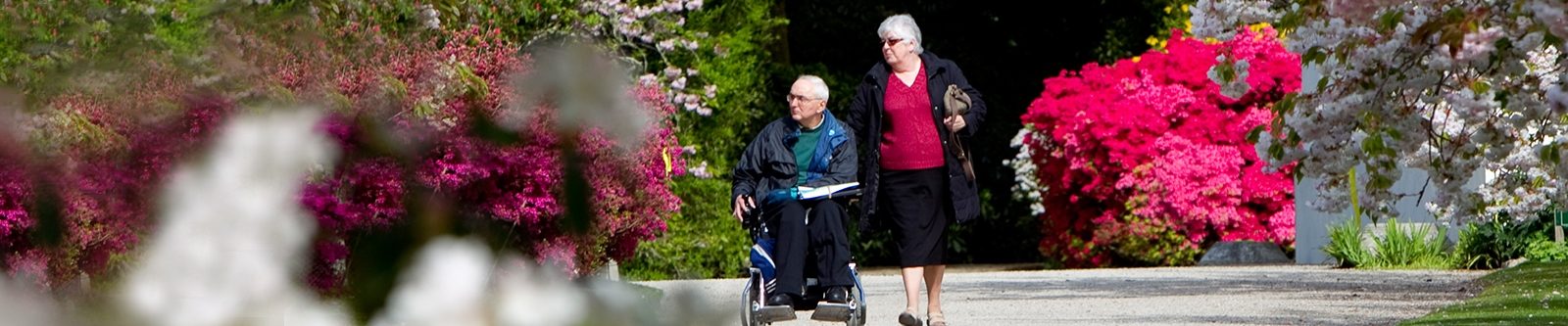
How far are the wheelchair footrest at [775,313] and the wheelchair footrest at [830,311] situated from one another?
8cm

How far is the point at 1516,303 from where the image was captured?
9094 mm

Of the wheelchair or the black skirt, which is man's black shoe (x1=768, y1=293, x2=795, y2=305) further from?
the black skirt

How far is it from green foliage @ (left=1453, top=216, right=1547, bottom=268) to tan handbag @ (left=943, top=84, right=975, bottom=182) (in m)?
7.58

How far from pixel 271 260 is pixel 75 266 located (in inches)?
7.6

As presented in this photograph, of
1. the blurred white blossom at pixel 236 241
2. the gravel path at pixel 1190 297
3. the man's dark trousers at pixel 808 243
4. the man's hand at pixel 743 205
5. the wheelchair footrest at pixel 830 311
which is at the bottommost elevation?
the gravel path at pixel 1190 297

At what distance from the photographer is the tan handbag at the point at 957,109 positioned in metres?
8.19

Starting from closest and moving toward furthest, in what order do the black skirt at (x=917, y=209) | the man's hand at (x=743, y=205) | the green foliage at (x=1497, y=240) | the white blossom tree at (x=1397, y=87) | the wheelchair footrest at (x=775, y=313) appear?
the white blossom tree at (x=1397, y=87) < the wheelchair footrest at (x=775, y=313) < the man's hand at (x=743, y=205) < the black skirt at (x=917, y=209) < the green foliage at (x=1497, y=240)

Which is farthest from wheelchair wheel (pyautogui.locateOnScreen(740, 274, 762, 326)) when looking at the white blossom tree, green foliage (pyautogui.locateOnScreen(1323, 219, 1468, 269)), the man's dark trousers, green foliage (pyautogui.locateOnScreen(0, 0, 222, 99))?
green foliage (pyautogui.locateOnScreen(1323, 219, 1468, 269))

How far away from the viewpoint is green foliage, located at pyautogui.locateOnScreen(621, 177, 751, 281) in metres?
17.1

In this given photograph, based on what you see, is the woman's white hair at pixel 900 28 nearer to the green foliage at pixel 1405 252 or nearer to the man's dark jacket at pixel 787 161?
the man's dark jacket at pixel 787 161

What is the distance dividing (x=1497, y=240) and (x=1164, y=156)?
13.6ft

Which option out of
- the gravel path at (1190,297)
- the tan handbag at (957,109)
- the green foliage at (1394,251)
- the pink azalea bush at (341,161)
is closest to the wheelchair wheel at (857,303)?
the tan handbag at (957,109)

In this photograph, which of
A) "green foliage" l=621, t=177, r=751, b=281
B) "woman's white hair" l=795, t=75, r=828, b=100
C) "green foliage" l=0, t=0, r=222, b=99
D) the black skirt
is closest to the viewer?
"green foliage" l=0, t=0, r=222, b=99

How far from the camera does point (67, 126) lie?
1.46 metres
